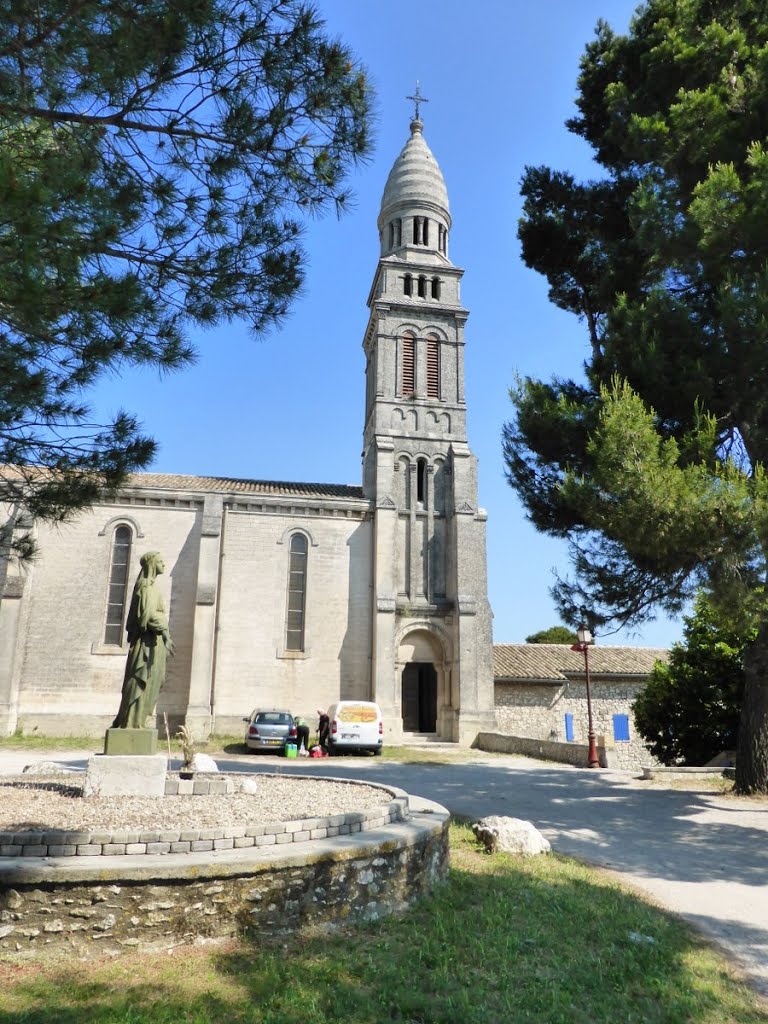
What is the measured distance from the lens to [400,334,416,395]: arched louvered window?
27.8m

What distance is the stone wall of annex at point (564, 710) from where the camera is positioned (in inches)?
1016

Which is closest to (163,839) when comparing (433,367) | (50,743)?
(50,743)

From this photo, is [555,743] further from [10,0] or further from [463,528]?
[10,0]

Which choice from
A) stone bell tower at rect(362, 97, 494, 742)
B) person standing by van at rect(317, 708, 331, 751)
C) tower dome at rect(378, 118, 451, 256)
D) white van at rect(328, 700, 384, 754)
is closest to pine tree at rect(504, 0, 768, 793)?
white van at rect(328, 700, 384, 754)

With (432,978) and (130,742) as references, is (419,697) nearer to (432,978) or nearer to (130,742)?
(130,742)

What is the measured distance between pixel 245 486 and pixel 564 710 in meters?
14.6

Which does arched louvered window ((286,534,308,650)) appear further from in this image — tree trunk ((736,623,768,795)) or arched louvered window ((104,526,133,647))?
tree trunk ((736,623,768,795))

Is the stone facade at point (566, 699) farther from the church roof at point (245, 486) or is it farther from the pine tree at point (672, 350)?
the pine tree at point (672, 350)

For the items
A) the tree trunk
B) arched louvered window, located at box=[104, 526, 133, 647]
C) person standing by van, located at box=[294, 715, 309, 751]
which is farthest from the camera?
arched louvered window, located at box=[104, 526, 133, 647]

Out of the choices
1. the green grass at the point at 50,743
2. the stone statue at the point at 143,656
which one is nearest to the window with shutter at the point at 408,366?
the green grass at the point at 50,743

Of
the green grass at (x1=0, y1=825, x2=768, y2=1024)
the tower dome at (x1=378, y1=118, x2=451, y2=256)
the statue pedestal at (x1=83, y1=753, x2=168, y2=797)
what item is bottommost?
the green grass at (x1=0, y1=825, x2=768, y2=1024)

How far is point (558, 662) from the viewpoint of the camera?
2784 centimetres

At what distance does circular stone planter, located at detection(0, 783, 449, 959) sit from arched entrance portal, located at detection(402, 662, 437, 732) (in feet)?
66.7

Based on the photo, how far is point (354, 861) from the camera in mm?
5258
